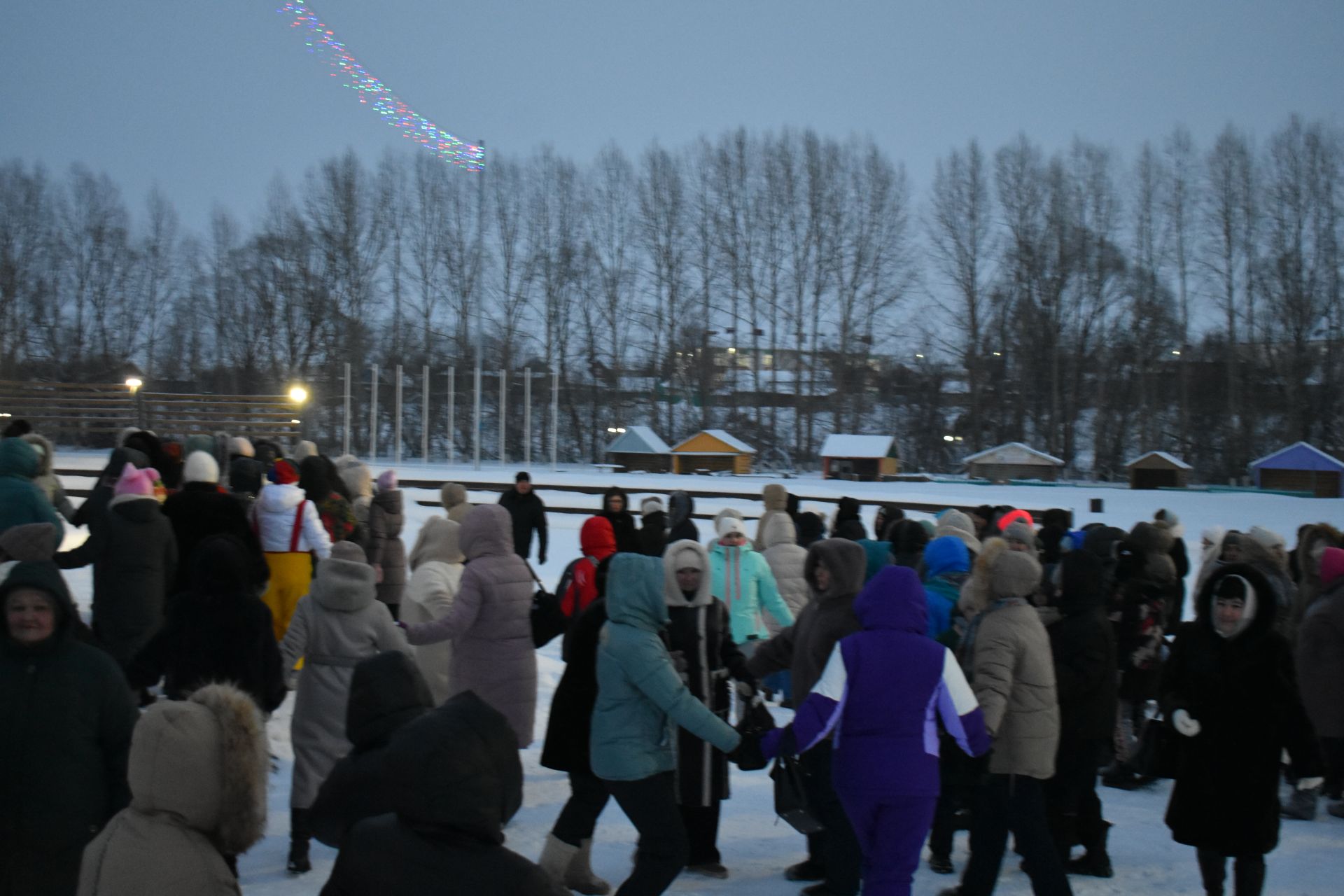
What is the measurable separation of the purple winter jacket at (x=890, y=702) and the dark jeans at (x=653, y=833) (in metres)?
0.56

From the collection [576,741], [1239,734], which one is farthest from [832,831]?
[1239,734]

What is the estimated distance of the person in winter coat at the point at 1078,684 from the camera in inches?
194

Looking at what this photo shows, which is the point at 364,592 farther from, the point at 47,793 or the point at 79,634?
the point at 47,793

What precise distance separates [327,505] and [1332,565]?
20.9 feet

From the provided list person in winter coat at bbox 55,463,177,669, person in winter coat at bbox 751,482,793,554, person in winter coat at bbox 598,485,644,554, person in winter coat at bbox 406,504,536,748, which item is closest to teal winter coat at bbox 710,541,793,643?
person in winter coat at bbox 598,485,644,554

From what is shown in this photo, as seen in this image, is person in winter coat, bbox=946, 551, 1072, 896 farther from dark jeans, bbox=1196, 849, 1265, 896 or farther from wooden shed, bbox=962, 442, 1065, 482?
wooden shed, bbox=962, 442, 1065, 482

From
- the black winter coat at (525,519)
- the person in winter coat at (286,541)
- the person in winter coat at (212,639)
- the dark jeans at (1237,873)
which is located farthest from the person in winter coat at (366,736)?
the black winter coat at (525,519)

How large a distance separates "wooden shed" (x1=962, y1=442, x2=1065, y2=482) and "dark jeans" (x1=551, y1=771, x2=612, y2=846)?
3572cm

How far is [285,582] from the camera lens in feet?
23.8

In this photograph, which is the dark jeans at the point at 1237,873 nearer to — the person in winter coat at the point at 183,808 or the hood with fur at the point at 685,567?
the hood with fur at the point at 685,567

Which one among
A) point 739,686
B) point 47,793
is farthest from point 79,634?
point 739,686

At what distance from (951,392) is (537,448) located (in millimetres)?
20396

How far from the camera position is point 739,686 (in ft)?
15.1

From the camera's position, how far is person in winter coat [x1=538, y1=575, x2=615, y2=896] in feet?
14.9
